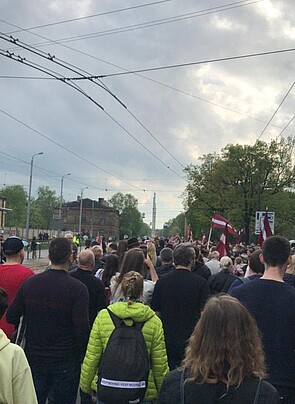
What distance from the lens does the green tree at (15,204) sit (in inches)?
6009

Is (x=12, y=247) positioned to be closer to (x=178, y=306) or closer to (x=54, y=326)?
(x=54, y=326)

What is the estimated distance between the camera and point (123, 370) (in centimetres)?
424

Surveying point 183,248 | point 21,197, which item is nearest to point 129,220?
point 21,197

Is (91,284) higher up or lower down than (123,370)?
higher up

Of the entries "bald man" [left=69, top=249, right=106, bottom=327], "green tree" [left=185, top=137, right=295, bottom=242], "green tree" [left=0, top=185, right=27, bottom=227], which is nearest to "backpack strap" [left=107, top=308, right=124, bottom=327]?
"bald man" [left=69, top=249, right=106, bottom=327]

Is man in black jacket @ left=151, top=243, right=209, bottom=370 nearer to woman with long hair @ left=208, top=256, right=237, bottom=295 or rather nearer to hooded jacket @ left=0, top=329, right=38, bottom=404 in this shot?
woman with long hair @ left=208, top=256, right=237, bottom=295

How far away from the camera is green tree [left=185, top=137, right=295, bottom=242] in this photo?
51094mm

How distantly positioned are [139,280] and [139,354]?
2.28ft

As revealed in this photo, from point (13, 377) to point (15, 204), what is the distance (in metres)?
159

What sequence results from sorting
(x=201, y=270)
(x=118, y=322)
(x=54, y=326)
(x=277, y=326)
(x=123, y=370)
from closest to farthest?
(x=277, y=326)
(x=123, y=370)
(x=118, y=322)
(x=54, y=326)
(x=201, y=270)

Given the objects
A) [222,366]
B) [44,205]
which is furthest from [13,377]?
[44,205]

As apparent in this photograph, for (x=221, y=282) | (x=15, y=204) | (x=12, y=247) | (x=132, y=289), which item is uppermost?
(x=15, y=204)

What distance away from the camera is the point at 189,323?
593 cm

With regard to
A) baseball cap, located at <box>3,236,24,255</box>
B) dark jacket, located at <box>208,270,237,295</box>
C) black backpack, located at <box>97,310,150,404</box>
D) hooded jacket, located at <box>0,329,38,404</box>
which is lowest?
black backpack, located at <box>97,310,150,404</box>
